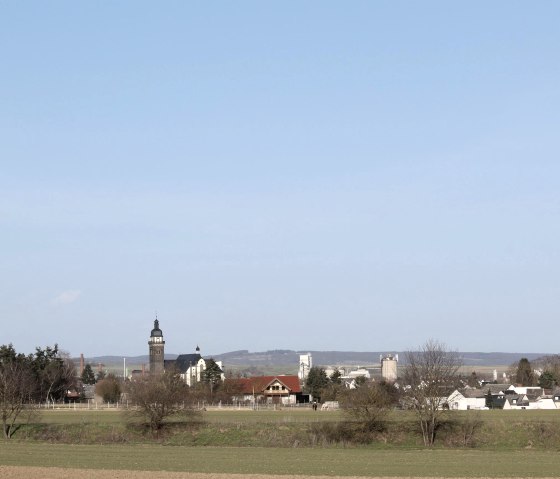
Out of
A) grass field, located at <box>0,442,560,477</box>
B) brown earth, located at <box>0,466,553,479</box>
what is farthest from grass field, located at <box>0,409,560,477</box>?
brown earth, located at <box>0,466,553,479</box>

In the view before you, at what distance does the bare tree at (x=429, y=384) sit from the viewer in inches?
2931

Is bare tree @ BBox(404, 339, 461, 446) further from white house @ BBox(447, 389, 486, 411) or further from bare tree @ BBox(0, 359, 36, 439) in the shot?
white house @ BBox(447, 389, 486, 411)

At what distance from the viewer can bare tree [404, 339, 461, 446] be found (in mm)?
74438

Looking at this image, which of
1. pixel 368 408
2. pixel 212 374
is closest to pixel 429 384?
pixel 368 408

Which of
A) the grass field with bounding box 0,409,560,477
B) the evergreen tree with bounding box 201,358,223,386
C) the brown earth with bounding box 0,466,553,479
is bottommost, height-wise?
the grass field with bounding box 0,409,560,477

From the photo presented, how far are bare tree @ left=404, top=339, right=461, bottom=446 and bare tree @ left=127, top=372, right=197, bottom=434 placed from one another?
1855 centimetres

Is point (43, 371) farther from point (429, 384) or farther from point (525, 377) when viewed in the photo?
point (525, 377)

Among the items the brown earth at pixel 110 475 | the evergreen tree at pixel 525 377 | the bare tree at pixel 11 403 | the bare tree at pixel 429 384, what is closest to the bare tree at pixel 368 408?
the bare tree at pixel 429 384

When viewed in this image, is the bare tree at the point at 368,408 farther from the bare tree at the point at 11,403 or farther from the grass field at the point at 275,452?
the bare tree at the point at 11,403

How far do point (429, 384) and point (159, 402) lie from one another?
70.3 ft

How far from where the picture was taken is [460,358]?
87.6 m

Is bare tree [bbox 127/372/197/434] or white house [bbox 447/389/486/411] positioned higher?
bare tree [bbox 127/372/197/434]

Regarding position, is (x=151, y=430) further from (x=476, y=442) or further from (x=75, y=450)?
(x=476, y=442)

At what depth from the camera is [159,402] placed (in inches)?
3100
